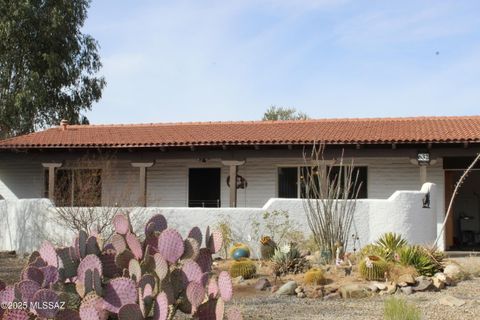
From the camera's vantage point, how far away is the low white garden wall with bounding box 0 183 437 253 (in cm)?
1311

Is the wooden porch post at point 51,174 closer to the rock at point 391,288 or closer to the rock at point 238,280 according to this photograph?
the rock at point 238,280

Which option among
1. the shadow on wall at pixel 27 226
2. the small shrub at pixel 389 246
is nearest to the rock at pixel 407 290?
the small shrub at pixel 389 246

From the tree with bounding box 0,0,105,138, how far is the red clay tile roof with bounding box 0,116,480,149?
18.5 feet

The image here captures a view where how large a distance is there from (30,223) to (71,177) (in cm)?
269

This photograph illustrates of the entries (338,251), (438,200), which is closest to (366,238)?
(338,251)

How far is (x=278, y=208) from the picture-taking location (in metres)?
13.4

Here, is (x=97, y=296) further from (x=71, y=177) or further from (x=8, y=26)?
(x=8, y=26)

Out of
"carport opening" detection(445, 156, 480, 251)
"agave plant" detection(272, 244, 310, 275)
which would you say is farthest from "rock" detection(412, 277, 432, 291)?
"carport opening" detection(445, 156, 480, 251)

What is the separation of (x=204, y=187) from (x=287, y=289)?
869 cm

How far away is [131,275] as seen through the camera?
411cm

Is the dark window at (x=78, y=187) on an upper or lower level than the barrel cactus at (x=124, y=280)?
upper

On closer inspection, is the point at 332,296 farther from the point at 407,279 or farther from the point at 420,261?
the point at 420,261

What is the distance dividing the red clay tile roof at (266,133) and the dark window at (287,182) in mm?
1081

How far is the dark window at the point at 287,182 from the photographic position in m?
16.6
